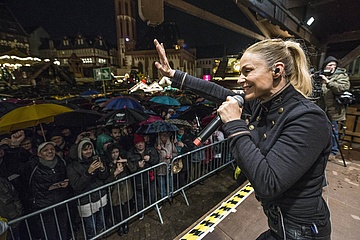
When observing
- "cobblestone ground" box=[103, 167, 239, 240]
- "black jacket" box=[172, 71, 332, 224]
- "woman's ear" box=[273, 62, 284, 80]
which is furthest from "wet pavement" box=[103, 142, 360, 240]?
"woman's ear" box=[273, 62, 284, 80]

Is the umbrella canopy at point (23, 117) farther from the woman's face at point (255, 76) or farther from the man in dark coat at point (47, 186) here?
the woman's face at point (255, 76)

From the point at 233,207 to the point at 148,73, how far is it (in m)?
36.3

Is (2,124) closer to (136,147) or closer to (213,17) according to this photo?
(136,147)

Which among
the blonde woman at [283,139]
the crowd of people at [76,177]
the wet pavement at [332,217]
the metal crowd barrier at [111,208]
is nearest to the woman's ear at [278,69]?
the blonde woman at [283,139]

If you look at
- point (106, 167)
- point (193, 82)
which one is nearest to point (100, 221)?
point (106, 167)

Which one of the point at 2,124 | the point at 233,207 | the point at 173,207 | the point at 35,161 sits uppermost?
the point at 2,124

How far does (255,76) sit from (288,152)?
0.44 metres

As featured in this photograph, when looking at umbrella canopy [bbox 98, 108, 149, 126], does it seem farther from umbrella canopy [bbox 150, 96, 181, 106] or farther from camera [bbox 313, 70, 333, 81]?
camera [bbox 313, 70, 333, 81]

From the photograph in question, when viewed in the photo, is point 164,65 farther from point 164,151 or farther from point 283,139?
point 164,151

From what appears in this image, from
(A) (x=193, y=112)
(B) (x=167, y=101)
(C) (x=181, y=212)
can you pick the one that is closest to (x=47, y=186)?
(C) (x=181, y=212)

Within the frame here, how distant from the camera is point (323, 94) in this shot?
441 centimetres

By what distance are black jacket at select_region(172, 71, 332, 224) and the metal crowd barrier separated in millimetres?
2374

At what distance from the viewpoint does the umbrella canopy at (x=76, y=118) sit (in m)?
4.13

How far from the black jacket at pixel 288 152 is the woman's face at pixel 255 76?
10 cm
